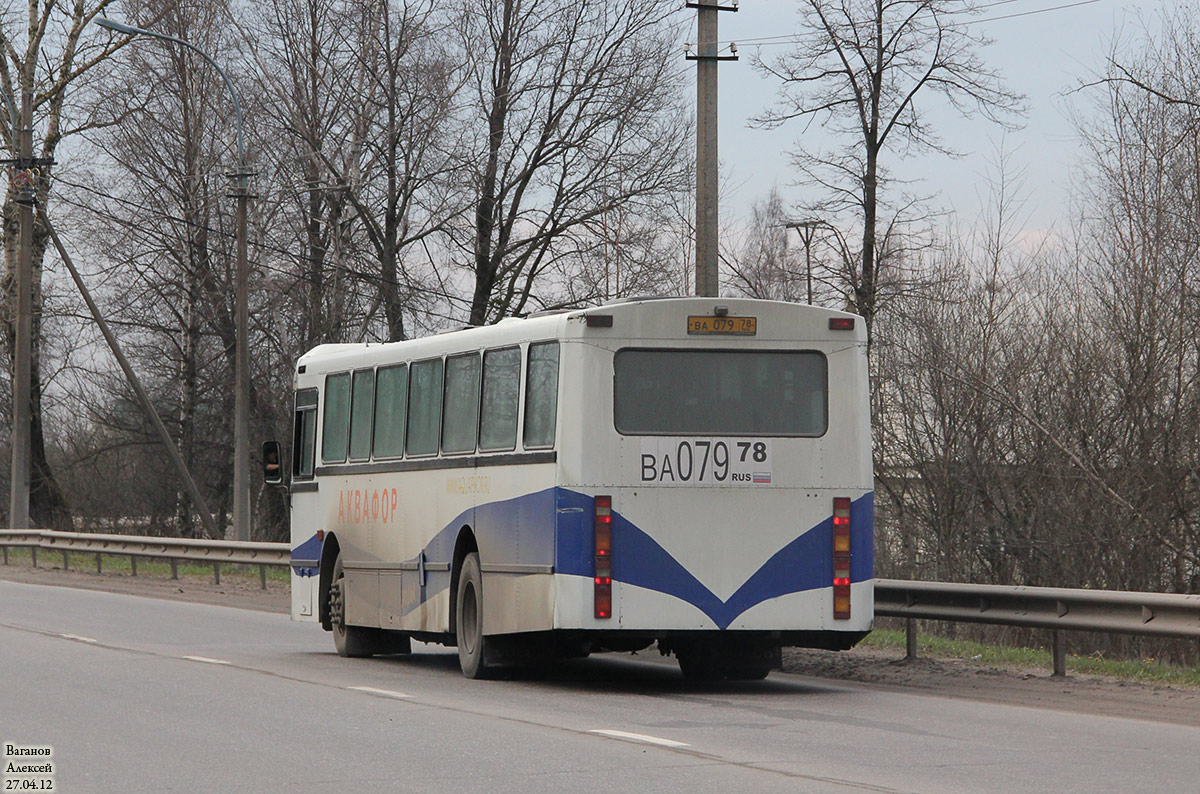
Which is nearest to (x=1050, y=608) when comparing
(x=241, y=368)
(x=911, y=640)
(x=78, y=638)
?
(x=911, y=640)

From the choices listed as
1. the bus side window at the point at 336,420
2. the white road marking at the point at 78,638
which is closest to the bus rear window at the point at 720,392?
the bus side window at the point at 336,420

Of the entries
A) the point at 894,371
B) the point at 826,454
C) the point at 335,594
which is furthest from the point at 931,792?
the point at 894,371

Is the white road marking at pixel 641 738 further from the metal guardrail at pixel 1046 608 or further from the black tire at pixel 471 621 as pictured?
the metal guardrail at pixel 1046 608

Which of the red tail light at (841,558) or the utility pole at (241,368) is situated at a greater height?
the utility pole at (241,368)

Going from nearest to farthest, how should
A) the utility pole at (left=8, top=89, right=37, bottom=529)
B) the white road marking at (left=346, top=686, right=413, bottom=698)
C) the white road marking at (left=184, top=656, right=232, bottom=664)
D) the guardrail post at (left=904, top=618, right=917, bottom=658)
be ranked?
the white road marking at (left=346, top=686, right=413, bottom=698) → the white road marking at (left=184, top=656, right=232, bottom=664) → the guardrail post at (left=904, top=618, right=917, bottom=658) → the utility pole at (left=8, top=89, right=37, bottom=529)

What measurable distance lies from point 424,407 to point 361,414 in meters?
1.73

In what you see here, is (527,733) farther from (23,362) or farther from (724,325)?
(23,362)

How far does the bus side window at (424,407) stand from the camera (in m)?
15.3

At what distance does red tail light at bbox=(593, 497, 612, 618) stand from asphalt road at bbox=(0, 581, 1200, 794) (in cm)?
70

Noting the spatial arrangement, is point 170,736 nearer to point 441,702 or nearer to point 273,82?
point 441,702

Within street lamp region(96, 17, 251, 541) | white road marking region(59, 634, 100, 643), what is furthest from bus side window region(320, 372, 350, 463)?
street lamp region(96, 17, 251, 541)

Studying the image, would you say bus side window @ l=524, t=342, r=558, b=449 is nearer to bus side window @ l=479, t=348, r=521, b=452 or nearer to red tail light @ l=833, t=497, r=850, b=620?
bus side window @ l=479, t=348, r=521, b=452

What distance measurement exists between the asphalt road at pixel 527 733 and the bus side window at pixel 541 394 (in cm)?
200

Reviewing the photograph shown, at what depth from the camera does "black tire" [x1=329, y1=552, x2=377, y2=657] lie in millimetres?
17172
